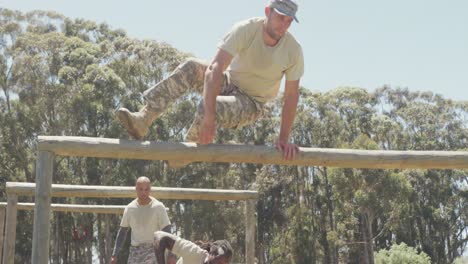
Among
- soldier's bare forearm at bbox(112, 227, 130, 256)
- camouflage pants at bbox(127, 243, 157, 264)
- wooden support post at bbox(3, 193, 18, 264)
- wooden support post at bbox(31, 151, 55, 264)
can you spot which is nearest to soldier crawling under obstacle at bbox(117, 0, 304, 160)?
wooden support post at bbox(31, 151, 55, 264)

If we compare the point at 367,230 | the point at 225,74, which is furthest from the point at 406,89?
the point at 225,74

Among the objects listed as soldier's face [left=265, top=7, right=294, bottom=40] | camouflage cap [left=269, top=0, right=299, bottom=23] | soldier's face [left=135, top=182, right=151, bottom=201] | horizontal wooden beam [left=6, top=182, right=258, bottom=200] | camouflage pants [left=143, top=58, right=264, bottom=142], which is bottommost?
horizontal wooden beam [left=6, top=182, right=258, bottom=200]

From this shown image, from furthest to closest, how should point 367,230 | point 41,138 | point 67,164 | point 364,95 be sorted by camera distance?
point 364,95
point 367,230
point 67,164
point 41,138

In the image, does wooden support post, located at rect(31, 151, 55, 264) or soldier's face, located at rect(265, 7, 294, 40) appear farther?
soldier's face, located at rect(265, 7, 294, 40)

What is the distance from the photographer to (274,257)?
3197 cm

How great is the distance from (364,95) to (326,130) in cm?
499

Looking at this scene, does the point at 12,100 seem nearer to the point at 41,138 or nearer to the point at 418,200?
the point at 418,200

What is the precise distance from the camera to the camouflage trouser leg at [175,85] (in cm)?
516

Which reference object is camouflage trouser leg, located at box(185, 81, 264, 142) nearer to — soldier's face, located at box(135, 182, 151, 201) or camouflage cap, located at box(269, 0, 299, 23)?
camouflage cap, located at box(269, 0, 299, 23)

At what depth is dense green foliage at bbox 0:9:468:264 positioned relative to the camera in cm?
2916

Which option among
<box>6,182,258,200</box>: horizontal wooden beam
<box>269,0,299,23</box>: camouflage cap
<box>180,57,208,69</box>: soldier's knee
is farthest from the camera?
<box>6,182,258,200</box>: horizontal wooden beam

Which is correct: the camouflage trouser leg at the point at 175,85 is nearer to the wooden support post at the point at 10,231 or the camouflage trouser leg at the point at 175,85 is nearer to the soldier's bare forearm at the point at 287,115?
the soldier's bare forearm at the point at 287,115

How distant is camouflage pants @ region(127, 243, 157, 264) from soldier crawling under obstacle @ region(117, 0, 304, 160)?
1848 millimetres

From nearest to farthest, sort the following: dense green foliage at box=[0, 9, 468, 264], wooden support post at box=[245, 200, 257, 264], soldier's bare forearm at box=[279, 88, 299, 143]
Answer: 1. soldier's bare forearm at box=[279, 88, 299, 143]
2. wooden support post at box=[245, 200, 257, 264]
3. dense green foliage at box=[0, 9, 468, 264]
